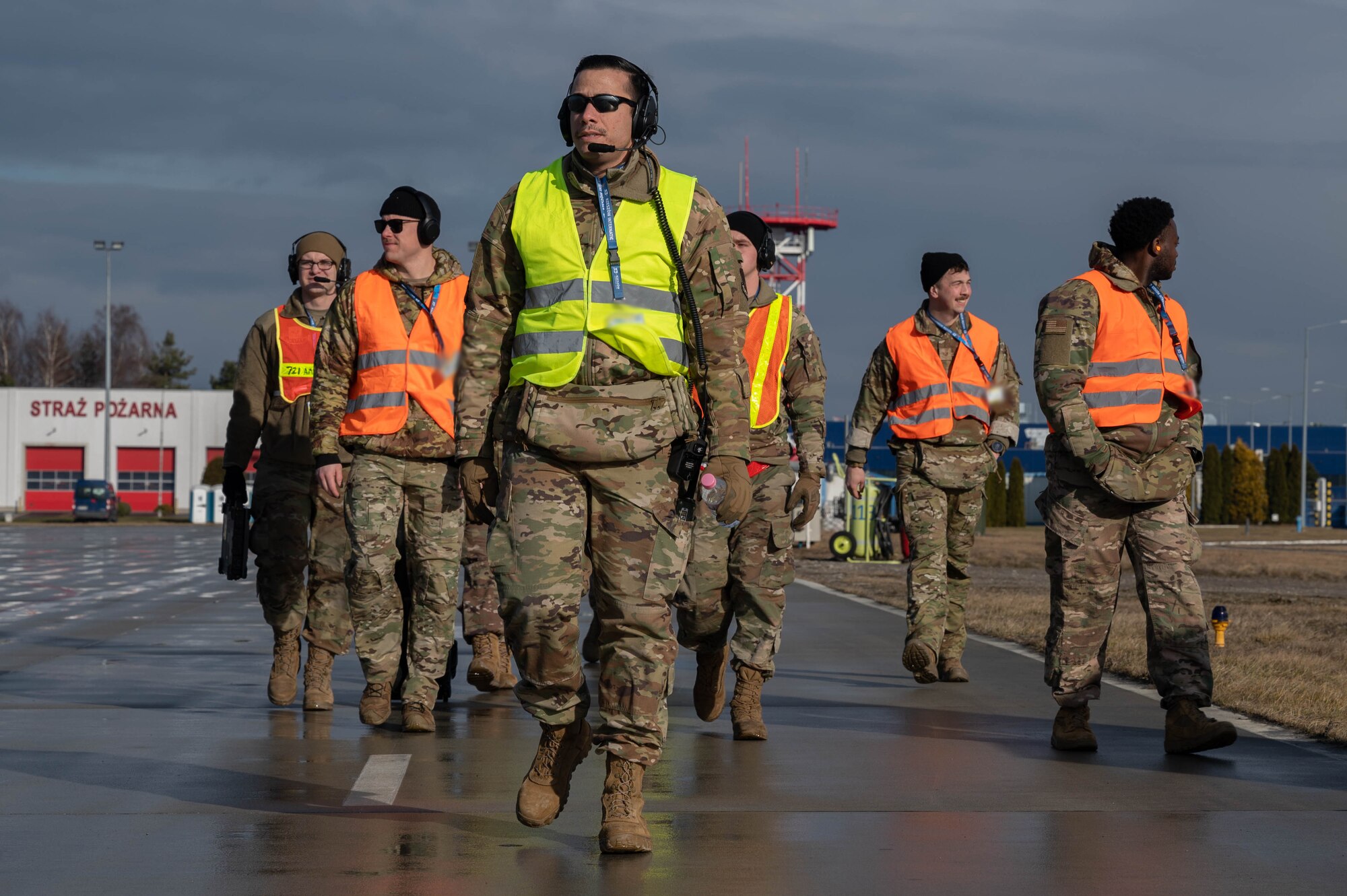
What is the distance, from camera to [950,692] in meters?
9.55

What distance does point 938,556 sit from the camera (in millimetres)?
9781

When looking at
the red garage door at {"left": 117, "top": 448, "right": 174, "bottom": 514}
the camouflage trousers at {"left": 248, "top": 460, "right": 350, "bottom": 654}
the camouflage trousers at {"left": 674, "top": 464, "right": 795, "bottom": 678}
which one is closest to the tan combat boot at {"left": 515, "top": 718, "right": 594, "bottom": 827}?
the camouflage trousers at {"left": 674, "top": 464, "right": 795, "bottom": 678}

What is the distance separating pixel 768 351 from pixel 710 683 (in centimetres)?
152

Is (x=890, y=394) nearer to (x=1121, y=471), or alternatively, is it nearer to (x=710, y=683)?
(x=710, y=683)

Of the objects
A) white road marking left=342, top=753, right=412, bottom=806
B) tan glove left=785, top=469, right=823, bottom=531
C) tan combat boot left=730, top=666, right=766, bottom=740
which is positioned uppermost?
tan glove left=785, top=469, right=823, bottom=531

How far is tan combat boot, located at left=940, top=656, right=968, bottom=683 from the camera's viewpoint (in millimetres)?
10062

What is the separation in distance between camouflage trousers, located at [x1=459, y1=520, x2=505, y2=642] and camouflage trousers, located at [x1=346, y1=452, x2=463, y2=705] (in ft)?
3.41

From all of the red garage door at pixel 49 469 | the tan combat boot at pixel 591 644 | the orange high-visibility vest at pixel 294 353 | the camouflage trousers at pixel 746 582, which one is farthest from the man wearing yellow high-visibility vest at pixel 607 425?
the red garage door at pixel 49 469

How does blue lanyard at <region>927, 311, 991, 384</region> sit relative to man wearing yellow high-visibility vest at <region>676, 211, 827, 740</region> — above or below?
above

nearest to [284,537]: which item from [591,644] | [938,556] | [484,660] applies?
[484,660]

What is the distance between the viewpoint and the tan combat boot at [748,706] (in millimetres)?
7566

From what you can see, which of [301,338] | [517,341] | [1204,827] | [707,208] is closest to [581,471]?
[517,341]

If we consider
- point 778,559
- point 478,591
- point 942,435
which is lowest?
point 478,591

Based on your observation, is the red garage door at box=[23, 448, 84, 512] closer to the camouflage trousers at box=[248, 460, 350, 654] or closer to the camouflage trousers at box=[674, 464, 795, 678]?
the camouflage trousers at box=[248, 460, 350, 654]
